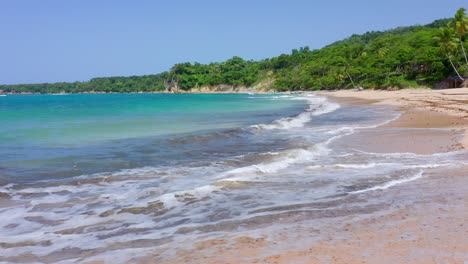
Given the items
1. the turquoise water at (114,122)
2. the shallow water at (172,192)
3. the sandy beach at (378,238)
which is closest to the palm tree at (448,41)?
the turquoise water at (114,122)

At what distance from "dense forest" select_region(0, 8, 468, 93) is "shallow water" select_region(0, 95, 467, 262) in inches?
1933

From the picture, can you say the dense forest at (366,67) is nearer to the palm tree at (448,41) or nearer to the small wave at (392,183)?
the palm tree at (448,41)

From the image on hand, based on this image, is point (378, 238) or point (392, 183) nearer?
point (378, 238)

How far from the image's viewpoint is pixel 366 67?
276 ft

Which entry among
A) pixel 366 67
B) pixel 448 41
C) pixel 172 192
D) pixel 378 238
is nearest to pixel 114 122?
pixel 172 192

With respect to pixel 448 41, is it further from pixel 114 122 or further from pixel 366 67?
pixel 114 122

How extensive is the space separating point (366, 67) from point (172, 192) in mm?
81535

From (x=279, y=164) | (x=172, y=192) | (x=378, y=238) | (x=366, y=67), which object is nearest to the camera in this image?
(x=378, y=238)

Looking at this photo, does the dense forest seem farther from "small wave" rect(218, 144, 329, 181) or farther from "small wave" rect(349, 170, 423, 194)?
"small wave" rect(349, 170, 423, 194)

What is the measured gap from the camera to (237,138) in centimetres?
1802

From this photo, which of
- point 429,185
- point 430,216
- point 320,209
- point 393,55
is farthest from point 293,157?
point 393,55

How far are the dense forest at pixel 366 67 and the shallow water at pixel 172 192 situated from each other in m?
49.1

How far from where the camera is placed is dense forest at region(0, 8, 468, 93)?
198 ft

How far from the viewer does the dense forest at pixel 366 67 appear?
198 ft
